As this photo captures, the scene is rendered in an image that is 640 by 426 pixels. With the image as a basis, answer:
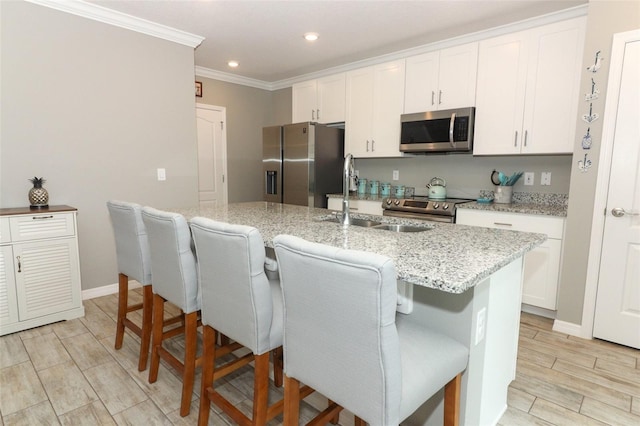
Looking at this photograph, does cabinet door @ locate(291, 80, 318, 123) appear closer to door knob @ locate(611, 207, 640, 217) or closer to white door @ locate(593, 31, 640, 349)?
white door @ locate(593, 31, 640, 349)

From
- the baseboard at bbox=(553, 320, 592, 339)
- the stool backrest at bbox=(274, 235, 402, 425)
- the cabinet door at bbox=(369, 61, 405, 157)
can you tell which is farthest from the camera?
the cabinet door at bbox=(369, 61, 405, 157)

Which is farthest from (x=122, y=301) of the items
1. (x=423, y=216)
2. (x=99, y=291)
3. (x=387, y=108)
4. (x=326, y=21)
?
(x=387, y=108)

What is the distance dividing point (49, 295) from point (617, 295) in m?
4.15

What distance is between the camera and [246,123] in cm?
533

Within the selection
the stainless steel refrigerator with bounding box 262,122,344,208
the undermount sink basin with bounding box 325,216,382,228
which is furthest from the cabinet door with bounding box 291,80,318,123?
the undermount sink basin with bounding box 325,216,382,228

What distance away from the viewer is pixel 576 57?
2754 millimetres

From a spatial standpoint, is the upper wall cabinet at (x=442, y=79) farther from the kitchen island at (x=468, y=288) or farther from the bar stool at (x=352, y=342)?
the bar stool at (x=352, y=342)

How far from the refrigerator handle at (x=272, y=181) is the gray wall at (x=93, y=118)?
1100 mm

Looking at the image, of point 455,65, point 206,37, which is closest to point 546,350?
point 455,65

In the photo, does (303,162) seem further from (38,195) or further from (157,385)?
(157,385)

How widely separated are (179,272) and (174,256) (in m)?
0.08

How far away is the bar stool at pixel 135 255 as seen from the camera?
1.97 metres

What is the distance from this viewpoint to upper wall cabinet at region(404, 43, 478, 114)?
3.34 meters

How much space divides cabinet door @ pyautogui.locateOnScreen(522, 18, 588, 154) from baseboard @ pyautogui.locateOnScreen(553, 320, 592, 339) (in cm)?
135
